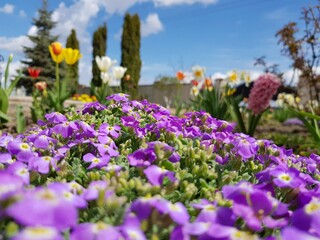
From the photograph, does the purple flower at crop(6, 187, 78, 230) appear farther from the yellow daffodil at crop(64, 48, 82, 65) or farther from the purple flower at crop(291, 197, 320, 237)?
the yellow daffodil at crop(64, 48, 82, 65)

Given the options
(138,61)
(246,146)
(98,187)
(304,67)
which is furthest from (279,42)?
→ (138,61)

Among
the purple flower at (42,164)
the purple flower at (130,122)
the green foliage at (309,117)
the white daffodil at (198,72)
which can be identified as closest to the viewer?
the purple flower at (42,164)

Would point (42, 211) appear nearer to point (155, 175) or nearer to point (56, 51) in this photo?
point (155, 175)

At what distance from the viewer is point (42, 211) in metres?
0.60

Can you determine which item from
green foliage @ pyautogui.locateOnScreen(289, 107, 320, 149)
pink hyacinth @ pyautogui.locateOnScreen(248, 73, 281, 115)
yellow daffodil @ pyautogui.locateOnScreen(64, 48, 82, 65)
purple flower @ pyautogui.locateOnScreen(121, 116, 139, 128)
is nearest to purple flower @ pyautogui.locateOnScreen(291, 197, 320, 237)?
purple flower @ pyautogui.locateOnScreen(121, 116, 139, 128)

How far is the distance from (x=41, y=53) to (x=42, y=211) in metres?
30.9

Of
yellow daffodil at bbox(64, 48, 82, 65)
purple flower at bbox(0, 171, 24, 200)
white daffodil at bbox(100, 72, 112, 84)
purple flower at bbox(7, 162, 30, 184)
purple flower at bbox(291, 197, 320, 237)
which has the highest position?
yellow daffodil at bbox(64, 48, 82, 65)

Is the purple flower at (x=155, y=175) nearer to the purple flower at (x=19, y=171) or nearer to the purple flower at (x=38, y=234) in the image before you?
the purple flower at (x=19, y=171)

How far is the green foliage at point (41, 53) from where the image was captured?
29.3 metres

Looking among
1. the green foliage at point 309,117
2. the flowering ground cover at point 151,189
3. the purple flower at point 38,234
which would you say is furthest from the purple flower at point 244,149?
the green foliage at point 309,117

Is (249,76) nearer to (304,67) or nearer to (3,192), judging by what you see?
(304,67)

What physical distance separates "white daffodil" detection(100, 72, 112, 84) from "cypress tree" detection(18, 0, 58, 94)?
2366 centimetres

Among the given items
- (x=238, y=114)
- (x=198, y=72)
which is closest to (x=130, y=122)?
(x=238, y=114)

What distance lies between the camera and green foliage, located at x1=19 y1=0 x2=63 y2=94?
96.1 feet
